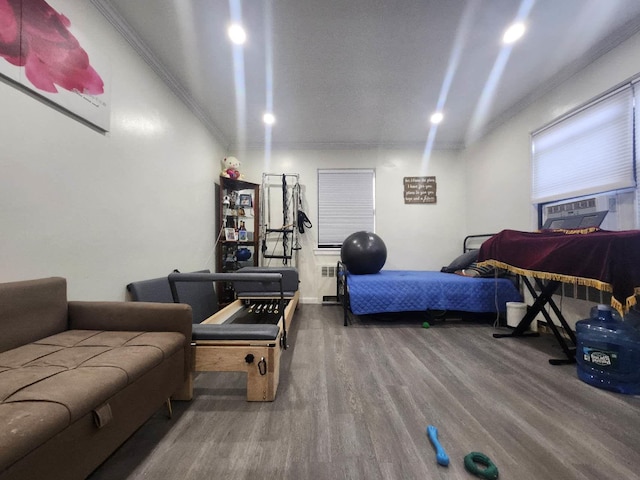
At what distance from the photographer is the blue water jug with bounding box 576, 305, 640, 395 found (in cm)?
162

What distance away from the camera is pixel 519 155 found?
10.4 feet

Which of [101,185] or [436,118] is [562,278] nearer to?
[436,118]

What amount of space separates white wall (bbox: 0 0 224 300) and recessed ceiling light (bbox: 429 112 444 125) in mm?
3129

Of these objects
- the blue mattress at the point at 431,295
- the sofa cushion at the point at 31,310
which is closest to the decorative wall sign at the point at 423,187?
the blue mattress at the point at 431,295

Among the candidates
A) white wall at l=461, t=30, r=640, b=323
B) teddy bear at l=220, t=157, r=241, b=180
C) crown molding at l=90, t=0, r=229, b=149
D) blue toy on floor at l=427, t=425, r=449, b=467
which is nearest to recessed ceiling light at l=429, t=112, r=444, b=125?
white wall at l=461, t=30, r=640, b=323

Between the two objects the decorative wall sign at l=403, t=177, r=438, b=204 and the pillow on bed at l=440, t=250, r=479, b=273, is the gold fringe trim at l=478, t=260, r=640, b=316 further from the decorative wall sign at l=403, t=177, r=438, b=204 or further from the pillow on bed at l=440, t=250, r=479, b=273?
the decorative wall sign at l=403, t=177, r=438, b=204

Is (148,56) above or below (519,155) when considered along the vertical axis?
above

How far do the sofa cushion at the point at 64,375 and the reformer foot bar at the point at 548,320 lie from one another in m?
2.87

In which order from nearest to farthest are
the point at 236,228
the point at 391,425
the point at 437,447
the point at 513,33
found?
the point at 437,447
the point at 391,425
the point at 513,33
the point at 236,228

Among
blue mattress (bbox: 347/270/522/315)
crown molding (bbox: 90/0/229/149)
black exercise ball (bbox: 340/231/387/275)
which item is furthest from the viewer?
black exercise ball (bbox: 340/231/387/275)

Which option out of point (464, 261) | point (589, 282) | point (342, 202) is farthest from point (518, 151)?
point (342, 202)

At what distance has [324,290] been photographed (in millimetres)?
4219

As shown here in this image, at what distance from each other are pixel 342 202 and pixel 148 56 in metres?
3.01

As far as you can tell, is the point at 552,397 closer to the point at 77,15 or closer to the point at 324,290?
the point at 324,290
